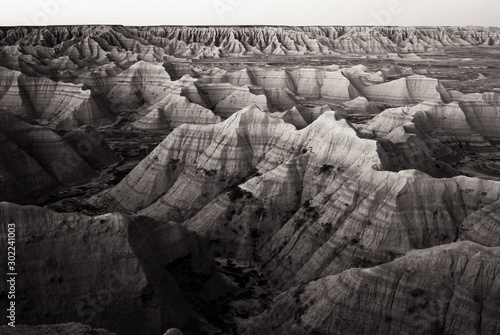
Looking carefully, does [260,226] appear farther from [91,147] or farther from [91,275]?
[91,147]

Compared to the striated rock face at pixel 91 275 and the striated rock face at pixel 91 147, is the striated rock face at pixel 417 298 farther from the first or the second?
the striated rock face at pixel 91 147

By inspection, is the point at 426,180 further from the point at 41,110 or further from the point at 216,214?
the point at 41,110

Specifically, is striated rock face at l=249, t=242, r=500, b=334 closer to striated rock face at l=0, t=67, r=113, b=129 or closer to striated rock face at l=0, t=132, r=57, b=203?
striated rock face at l=0, t=132, r=57, b=203

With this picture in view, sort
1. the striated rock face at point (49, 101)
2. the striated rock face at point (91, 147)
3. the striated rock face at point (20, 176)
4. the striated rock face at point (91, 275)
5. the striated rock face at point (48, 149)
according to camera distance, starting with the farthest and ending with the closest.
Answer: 1. the striated rock face at point (49, 101)
2. the striated rock face at point (91, 147)
3. the striated rock face at point (48, 149)
4. the striated rock face at point (20, 176)
5. the striated rock face at point (91, 275)

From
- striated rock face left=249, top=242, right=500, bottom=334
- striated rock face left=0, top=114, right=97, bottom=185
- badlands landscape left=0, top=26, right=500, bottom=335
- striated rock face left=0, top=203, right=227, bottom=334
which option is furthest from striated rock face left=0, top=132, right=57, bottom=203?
striated rock face left=249, top=242, right=500, bottom=334

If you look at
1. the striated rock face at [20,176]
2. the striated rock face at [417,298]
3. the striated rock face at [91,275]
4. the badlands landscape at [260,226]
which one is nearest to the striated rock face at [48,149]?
the badlands landscape at [260,226]

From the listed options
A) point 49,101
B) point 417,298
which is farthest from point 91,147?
point 417,298
